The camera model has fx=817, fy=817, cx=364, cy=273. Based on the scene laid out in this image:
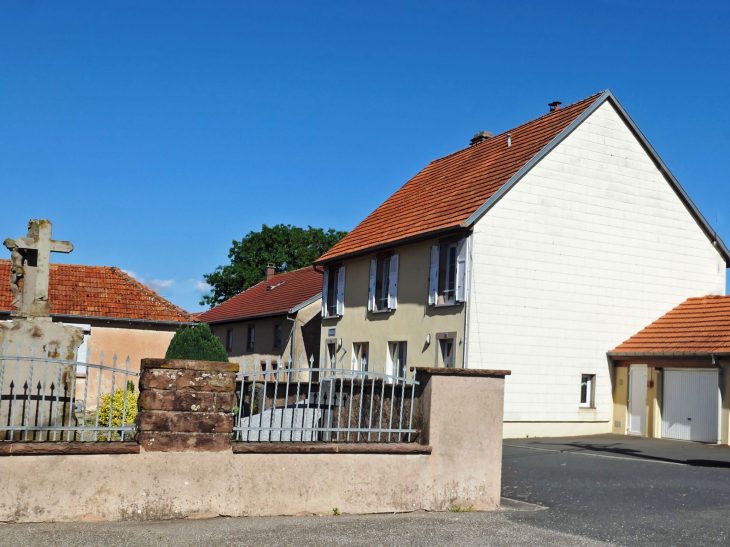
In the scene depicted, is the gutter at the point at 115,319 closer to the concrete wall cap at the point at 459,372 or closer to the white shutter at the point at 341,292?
the white shutter at the point at 341,292

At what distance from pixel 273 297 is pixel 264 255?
21113 millimetres

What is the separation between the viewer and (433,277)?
23.6 m

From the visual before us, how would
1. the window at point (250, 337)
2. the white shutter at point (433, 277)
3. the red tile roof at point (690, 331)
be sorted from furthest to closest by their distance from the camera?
the window at point (250, 337) < the white shutter at point (433, 277) < the red tile roof at point (690, 331)

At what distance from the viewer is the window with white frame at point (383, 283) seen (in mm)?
25719

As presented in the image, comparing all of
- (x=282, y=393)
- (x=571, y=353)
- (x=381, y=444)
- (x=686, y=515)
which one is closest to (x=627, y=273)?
(x=571, y=353)

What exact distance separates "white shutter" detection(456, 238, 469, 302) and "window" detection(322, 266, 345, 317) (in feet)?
24.1

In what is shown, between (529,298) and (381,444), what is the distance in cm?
1453

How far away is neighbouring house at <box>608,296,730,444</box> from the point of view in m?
20.8

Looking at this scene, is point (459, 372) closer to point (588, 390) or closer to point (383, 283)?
point (588, 390)

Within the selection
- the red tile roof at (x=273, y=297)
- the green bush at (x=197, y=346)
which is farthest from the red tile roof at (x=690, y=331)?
the red tile roof at (x=273, y=297)

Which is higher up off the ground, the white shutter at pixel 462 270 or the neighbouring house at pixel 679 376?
the white shutter at pixel 462 270

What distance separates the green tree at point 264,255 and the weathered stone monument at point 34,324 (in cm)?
4871

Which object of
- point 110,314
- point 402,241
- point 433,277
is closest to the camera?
point 433,277

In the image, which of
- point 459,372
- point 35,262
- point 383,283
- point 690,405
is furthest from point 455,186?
point 459,372
